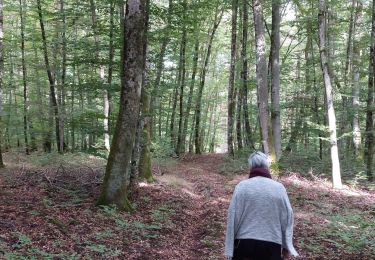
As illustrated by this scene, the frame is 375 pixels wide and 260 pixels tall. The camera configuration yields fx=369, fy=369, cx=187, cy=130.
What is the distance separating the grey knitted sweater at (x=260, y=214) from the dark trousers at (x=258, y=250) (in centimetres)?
5

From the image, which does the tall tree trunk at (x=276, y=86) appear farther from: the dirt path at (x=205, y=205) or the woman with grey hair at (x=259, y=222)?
the woman with grey hair at (x=259, y=222)

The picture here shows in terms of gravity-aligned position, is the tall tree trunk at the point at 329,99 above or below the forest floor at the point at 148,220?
above

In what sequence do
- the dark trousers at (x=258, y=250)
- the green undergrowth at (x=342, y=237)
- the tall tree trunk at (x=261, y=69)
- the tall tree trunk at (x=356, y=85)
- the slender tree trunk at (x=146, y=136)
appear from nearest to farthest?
the dark trousers at (x=258, y=250) < the green undergrowth at (x=342, y=237) < the slender tree trunk at (x=146, y=136) < the tall tree trunk at (x=261, y=69) < the tall tree trunk at (x=356, y=85)

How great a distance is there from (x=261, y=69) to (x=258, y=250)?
11.0m

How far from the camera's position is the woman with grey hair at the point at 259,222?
12.9ft

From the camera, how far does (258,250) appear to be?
12.9 ft

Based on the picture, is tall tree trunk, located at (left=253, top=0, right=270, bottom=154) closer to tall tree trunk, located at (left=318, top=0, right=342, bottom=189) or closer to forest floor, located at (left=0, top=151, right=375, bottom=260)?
tall tree trunk, located at (left=318, top=0, right=342, bottom=189)

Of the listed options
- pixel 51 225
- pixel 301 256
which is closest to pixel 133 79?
pixel 51 225

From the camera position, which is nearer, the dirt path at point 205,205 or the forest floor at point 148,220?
the forest floor at point 148,220

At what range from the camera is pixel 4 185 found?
1027cm

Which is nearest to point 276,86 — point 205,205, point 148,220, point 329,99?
point 329,99

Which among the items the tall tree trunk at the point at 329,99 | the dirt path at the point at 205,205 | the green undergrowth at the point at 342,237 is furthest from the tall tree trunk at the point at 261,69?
the green undergrowth at the point at 342,237

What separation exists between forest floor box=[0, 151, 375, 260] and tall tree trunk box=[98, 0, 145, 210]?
52 centimetres

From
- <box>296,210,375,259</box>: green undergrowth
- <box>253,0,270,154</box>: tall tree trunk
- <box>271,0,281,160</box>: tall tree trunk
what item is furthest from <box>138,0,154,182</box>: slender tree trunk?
<box>271,0,281,160</box>: tall tree trunk
